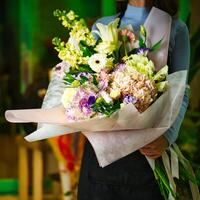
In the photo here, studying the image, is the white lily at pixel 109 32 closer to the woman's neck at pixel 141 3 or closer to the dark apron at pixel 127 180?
the woman's neck at pixel 141 3

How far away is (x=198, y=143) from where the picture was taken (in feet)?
11.0

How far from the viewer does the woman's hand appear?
1708 millimetres

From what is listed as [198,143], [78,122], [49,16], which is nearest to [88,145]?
[78,122]

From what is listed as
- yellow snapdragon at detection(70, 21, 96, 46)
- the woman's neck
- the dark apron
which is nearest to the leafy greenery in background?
the woman's neck

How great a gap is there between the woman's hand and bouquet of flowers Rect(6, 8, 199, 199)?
8 cm

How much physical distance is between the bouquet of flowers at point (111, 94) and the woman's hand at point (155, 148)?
0.08 m

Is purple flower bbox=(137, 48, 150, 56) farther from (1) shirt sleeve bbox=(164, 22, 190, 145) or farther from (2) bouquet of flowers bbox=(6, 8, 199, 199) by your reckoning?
(1) shirt sleeve bbox=(164, 22, 190, 145)

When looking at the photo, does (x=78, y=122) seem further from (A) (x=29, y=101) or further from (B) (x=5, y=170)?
(B) (x=5, y=170)

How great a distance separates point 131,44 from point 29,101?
7.11ft

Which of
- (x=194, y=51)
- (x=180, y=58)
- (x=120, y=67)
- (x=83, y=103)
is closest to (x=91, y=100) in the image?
(x=83, y=103)

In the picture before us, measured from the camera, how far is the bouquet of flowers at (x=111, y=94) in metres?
1.60

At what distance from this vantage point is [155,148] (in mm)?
1719

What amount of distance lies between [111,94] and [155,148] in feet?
0.78

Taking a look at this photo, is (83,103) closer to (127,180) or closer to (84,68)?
(84,68)
